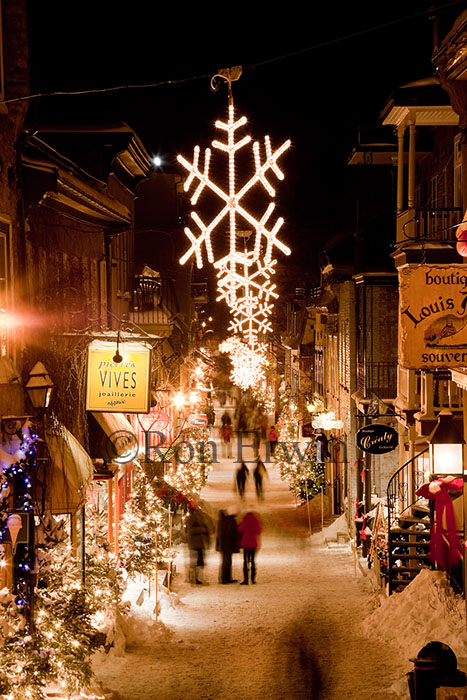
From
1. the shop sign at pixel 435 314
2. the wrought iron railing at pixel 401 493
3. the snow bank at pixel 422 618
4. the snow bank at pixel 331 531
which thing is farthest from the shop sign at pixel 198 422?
the shop sign at pixel 435 314

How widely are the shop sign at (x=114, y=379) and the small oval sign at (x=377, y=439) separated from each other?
20.0 feet

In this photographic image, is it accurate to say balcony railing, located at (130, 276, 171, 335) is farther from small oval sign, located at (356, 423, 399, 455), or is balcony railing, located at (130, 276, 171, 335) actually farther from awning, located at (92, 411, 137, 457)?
small oval sign, located at (356, 423, 399, 455)

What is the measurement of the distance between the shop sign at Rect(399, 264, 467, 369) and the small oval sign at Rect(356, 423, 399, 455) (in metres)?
8.22

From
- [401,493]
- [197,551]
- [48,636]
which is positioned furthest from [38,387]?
[401,493]

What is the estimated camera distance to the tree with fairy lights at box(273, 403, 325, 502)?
27203 millimetres

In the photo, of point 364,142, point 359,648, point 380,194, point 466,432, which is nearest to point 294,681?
point 359,648

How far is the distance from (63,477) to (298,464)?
15993 millimetres

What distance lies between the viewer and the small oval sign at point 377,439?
59.3ft

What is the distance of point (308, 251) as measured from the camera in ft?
146

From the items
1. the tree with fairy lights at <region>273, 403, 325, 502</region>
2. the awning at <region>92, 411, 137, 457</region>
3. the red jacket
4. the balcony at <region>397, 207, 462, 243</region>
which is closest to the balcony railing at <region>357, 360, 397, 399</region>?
the tree with fairy lights at <region>273, 403, 325, 502</region>

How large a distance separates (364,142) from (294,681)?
15.7 m

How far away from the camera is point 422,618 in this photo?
13.8 metres

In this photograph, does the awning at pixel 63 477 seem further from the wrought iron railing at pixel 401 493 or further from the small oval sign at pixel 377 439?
the wrought iron railing at pixel 401 493

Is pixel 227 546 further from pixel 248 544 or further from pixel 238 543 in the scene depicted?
pixel 248 544
